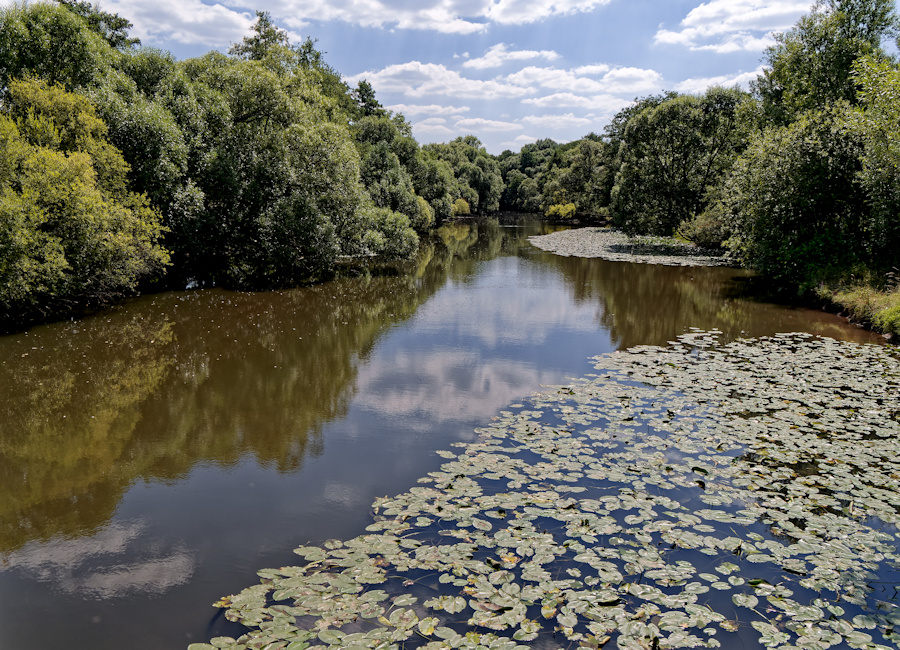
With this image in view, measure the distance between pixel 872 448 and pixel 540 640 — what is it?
7114 millimetres

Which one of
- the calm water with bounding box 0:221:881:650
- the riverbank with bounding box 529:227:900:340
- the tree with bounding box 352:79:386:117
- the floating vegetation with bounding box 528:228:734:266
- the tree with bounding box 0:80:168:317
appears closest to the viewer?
the calm water with bounding box 0:221:881:650

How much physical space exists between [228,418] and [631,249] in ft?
116

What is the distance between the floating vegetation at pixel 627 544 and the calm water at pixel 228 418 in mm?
889

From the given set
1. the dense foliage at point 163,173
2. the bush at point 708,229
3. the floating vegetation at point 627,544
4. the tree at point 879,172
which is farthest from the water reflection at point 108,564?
the bush at point 708,229

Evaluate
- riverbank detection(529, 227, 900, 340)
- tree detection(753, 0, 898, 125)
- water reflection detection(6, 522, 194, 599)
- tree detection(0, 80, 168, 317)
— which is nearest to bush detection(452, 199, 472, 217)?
riverbank detection(529, 227, 900, 340)

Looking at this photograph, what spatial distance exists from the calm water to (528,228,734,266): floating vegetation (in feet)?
38.7

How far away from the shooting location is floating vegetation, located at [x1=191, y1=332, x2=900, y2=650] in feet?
16.3

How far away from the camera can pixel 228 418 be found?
1050 cm

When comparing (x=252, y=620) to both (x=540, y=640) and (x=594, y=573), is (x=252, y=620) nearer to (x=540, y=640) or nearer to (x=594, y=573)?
(x=540, y=640)

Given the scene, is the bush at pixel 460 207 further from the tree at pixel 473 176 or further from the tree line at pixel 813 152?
the tree line at pixel 813 152

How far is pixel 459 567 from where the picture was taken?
18.6ft

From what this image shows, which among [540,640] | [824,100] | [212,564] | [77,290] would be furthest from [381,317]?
[824,100]

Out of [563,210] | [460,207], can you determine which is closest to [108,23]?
[460,207]

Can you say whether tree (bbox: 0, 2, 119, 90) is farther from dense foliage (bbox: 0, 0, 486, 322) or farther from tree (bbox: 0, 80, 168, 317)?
tree (bbox: 0, 80, 168, 317)
